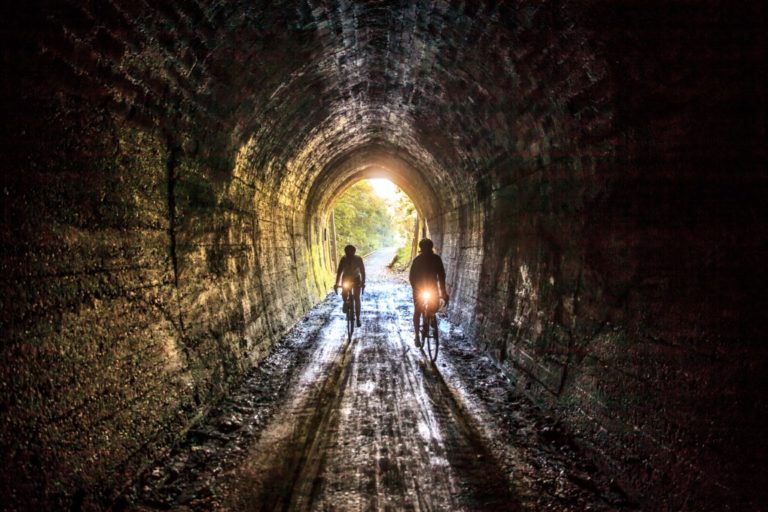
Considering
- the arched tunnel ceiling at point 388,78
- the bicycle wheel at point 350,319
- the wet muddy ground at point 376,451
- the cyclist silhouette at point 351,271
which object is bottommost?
the wet muddy ground at point 376,451

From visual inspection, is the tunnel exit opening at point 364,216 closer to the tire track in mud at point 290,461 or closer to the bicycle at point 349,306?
the bicycle at point 349,306

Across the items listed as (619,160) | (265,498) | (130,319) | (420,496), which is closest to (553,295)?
(619,160)

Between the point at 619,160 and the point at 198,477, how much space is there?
465 centimetres

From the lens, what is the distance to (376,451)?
3.87m

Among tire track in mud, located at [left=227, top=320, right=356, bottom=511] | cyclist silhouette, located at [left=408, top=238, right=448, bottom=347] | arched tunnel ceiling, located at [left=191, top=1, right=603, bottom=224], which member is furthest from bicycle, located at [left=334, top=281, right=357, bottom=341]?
tire track in mud, located at [left=227, top=320, right=356, bottom=511]

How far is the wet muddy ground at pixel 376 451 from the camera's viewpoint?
318cm

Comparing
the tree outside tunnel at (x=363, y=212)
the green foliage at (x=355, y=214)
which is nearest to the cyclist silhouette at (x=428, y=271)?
the tree outside tunnel at (x=363, y=212)

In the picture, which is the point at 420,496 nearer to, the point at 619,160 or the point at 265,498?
the point at 265,498

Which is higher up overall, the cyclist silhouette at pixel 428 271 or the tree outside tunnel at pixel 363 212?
the tree outside tunnel at pixel 363 212

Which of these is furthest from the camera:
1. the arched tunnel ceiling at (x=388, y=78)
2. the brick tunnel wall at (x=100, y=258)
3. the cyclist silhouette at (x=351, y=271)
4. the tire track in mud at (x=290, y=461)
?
the cyclist silhouette at (x=351, y=271)

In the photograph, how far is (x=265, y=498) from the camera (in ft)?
10.4

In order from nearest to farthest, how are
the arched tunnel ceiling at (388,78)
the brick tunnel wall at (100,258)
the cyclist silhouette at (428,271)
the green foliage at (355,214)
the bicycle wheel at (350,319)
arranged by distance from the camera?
the brick tunnel wall at (100,258) < the arched tunnel ceiling at (388,78) < the cyclist silhouette at (428,271) < the bicycle wheel at (350,319) < the green foliage at (355,214)

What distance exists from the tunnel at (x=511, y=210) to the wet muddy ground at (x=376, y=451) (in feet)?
0.92

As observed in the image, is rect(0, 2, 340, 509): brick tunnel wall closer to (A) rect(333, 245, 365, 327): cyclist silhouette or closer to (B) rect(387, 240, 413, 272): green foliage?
(A) rect(333, 245, 365, 327): cyclist silhouette
